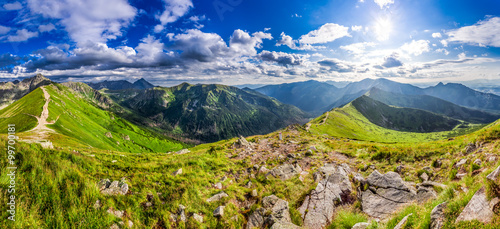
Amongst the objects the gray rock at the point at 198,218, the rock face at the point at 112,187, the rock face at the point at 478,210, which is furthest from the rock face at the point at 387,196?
the rock face at the point at 112,187

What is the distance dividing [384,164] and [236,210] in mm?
16627

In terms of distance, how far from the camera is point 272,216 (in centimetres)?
1094

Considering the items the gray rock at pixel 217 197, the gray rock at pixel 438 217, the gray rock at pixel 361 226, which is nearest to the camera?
the gray rock at pixel 438 217

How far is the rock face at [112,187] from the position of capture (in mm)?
9745

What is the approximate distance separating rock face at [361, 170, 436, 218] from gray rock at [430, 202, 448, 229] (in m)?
4.68

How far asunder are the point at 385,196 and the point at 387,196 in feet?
0.37

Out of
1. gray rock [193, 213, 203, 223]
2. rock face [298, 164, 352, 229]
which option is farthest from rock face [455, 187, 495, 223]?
gray rock [193, 213, 203, 223]

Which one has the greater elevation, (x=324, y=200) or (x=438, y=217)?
(x=438, y=217)

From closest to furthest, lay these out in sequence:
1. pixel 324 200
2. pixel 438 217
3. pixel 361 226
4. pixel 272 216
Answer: pixel 438 217
pixel 361 226
pixel 272 216
pixel 324 200

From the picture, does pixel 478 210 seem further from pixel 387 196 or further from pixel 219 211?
pixel 219 211

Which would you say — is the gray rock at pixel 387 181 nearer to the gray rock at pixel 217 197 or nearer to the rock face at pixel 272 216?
the rock face at pixel 272 216

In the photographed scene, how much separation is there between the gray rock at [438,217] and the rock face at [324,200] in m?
5.82

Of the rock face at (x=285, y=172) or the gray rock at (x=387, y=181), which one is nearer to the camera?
the gray rock at (x=387, y=181)

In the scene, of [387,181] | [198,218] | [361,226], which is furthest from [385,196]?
[198,218]
